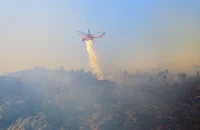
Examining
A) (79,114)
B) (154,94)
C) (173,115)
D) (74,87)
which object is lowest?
(173,115)

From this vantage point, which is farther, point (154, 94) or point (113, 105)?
point (154, 94)

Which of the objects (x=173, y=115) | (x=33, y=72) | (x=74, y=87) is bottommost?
(x=173, y=115)

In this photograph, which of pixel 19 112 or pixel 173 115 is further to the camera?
pixel 19 112

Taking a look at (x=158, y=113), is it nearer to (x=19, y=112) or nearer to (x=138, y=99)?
(x=138, y=99)

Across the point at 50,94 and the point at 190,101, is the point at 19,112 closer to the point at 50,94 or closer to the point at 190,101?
the point at 50,94

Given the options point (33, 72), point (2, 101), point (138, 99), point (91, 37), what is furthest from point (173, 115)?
point (33, 72)

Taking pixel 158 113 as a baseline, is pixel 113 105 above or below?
above

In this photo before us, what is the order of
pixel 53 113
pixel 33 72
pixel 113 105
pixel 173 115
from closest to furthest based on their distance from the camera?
pixel 173 115, pixel 53 113, pixel 113 105, pixel 33 72

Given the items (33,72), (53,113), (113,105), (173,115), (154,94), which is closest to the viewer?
(173,115)

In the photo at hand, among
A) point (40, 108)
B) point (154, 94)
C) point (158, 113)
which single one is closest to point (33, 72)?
point (40, 108)

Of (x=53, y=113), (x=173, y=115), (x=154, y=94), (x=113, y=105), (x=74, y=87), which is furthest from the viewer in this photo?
(x=74, y=87)
